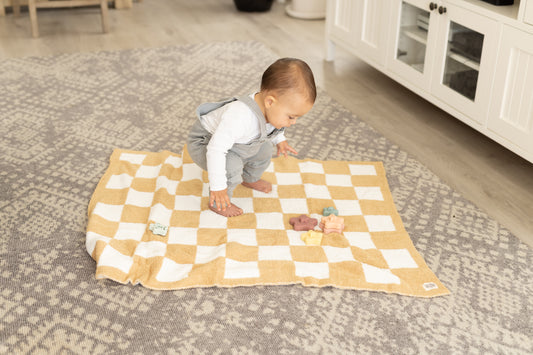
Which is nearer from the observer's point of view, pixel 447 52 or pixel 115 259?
pixel 115 259

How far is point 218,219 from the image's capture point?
183 centimetres

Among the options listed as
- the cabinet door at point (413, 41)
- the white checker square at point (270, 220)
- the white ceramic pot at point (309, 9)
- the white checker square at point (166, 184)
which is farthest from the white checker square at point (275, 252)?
the white ceramic pot at point (309, 9)

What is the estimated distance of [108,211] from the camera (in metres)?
1.84

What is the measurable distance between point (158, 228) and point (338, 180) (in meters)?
0.67

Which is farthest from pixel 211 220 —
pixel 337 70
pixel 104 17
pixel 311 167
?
pixel 104 17

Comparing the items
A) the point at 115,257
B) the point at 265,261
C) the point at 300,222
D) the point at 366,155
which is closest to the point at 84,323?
the point at 115,257

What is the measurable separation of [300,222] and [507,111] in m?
0.88

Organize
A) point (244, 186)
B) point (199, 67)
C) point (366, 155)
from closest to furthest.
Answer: point (244, 186) → point (366, 155) → point (199, 67)

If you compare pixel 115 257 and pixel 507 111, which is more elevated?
pixel 507 111

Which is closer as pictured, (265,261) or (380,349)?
(380,349)

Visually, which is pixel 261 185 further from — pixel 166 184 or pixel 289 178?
pixel 166 184

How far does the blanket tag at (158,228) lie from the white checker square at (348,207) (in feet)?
1.83

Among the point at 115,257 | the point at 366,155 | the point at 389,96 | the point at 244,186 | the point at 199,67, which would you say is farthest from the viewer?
the point at 199,67

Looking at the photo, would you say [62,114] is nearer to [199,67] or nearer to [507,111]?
[199,67]
